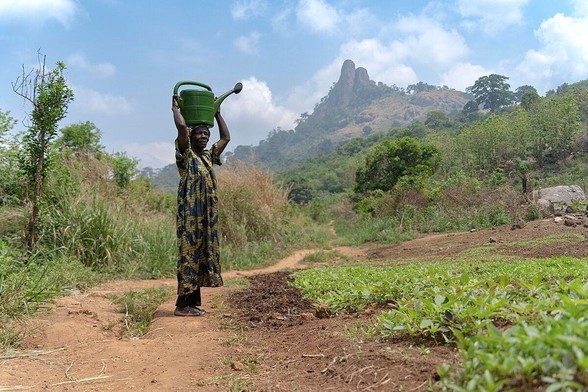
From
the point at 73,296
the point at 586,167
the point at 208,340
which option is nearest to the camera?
the point at 208,340

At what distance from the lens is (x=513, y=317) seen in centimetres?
205

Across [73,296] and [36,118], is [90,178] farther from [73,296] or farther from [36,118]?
[73,296]

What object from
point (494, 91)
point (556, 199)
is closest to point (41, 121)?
point (556, 199)

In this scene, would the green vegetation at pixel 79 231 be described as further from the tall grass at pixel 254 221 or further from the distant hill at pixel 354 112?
the distant hill at pixel 354 112

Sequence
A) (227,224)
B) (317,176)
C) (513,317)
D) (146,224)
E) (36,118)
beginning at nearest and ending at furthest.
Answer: (513,317)
(36,118)
(146,224)
(227,224)
(317,176)

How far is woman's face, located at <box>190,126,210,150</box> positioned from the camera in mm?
4395

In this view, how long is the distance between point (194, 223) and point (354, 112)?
13306 cm

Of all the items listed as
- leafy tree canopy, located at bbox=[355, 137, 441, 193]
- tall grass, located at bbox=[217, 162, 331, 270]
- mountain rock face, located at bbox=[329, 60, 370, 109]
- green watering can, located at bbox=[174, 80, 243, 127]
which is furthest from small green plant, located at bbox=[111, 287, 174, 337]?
mountain rock face, located at bbox=[329, 60, 370, 109]

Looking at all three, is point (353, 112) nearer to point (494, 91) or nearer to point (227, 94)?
point (494, 91)

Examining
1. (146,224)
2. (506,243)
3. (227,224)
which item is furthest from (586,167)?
(146,224)

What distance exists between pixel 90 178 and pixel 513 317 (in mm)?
8431

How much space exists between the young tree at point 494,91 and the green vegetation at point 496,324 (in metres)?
74.7

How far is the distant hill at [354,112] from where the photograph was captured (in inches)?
4363

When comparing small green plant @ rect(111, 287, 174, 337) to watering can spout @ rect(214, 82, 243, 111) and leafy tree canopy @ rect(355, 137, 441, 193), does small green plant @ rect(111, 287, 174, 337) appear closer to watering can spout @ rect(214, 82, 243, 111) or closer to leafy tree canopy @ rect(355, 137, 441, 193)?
watering can spout @ rect(214, 82, 243, 111)
